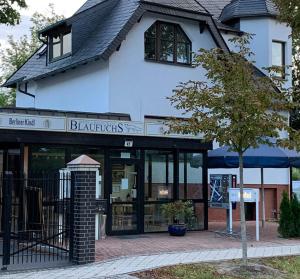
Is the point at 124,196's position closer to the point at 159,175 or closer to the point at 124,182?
the point at 124,182

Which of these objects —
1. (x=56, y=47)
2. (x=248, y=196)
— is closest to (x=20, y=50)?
(x=56, y=47)

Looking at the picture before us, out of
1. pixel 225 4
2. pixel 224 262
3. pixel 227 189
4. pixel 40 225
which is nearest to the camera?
pixel 224 262

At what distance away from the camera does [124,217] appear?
16578 mm

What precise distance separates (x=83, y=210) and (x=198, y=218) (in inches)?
297

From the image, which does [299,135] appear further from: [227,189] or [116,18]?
[116,18]

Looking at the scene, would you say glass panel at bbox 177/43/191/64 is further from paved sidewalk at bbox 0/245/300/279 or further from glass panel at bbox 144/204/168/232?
paved sidewalk at bbox 0/245/300/279

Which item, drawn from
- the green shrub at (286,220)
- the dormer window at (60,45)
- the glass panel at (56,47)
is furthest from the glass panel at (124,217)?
the glass panel at (56,47)

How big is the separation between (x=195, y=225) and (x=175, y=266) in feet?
23.5

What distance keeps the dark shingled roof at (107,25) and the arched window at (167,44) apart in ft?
2.22

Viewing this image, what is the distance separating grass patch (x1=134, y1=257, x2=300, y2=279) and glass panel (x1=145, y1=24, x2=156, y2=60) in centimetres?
994

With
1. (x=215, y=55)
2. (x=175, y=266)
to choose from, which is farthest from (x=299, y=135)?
(x=175, y=266)

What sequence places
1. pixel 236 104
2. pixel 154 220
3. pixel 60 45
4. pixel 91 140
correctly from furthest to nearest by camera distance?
pixel 60 45 < pixel 154 220 < pixel 91 140 < pixel 236 104

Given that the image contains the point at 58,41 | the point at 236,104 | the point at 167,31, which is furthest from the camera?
the point at 58,41

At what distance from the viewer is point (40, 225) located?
1305cm
